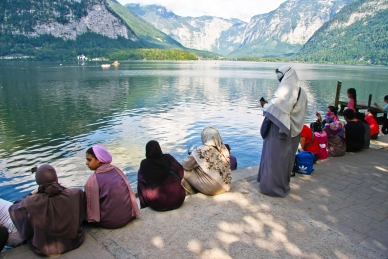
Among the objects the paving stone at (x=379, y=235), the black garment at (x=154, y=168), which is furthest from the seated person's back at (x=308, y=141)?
the black garment at (x=154, y=168)

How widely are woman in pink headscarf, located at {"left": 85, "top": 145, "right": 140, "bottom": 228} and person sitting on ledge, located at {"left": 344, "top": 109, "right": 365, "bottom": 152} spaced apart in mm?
6155

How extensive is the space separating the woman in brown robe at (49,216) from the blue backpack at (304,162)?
14.4 ft

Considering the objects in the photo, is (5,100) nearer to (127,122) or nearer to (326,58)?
(127,122)

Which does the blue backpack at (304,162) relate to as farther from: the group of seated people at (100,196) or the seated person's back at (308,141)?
the group of seated people at (100,196)

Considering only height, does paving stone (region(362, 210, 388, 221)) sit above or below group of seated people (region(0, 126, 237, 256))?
below

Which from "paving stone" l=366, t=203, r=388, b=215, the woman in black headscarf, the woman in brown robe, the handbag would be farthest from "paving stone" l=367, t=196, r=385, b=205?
the woman in brown robe

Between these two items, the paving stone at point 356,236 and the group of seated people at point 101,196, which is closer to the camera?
the group of seated people at point 101,196

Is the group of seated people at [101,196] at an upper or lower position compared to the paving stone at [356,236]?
upper

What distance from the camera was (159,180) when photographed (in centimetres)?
458

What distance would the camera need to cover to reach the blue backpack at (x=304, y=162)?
6382mm

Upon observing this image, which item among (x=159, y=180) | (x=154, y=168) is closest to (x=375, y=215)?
(x=159, y=180)

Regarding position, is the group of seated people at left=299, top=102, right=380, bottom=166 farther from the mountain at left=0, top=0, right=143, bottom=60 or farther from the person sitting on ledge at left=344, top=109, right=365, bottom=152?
the mountain at left=0, top=0, right=143, bottom=60

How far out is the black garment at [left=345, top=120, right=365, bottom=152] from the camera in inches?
313

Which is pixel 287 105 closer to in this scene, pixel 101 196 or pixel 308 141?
pixel 308 141
